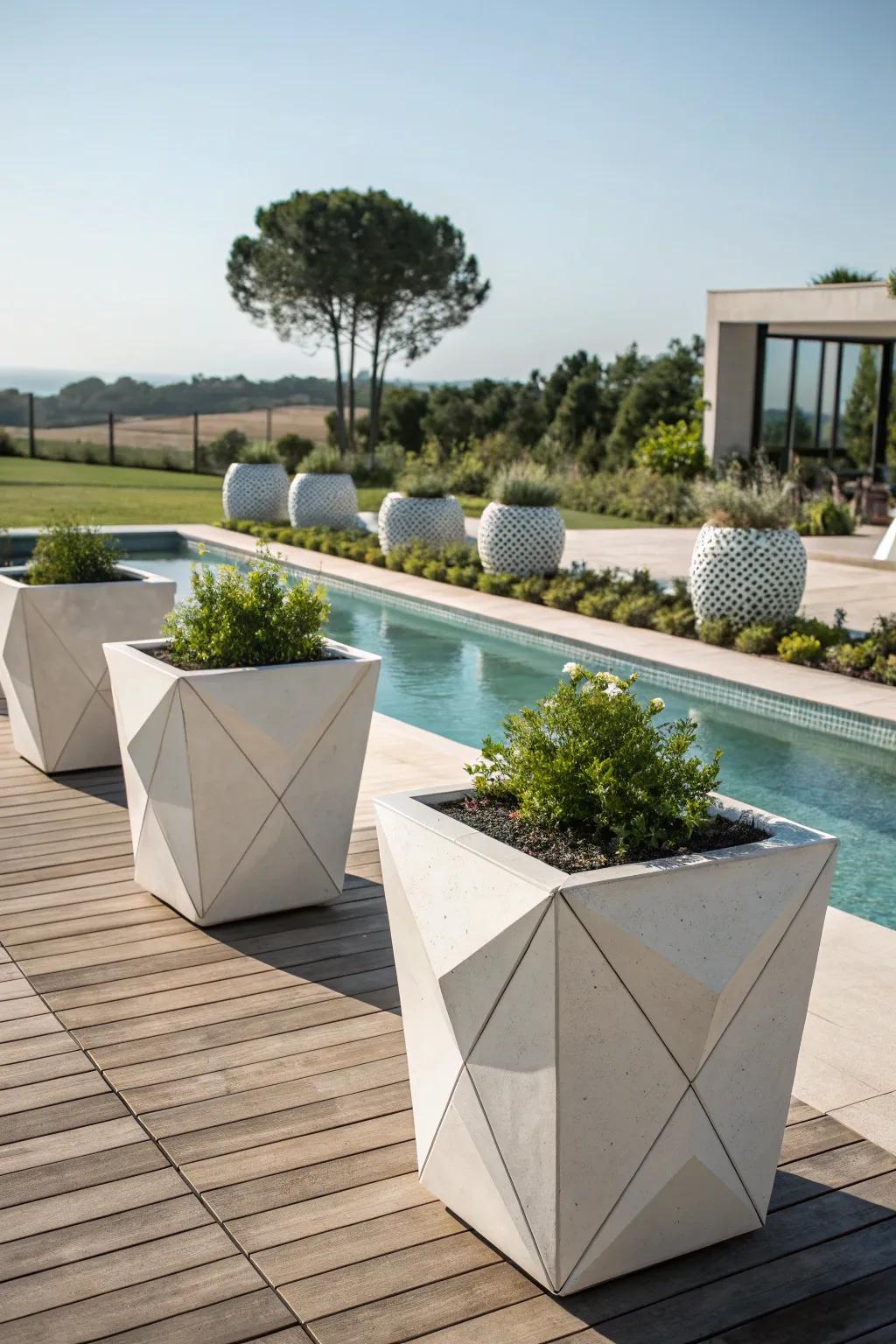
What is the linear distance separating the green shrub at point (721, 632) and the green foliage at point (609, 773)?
24.3ft

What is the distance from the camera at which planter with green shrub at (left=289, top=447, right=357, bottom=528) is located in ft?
54.5

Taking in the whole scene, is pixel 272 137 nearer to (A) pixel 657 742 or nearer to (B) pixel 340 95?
(B) pixel 340 95

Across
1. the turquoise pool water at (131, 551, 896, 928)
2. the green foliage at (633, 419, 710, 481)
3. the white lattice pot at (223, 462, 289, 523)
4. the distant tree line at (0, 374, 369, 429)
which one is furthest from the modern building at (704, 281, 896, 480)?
the distant tree line at (0, 374, 369, 429)

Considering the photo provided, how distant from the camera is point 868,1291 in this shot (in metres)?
2.26

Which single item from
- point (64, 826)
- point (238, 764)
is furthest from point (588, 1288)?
point (64, 826)

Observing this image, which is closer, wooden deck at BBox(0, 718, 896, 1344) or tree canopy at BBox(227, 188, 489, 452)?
wooden deck at BBox(0, 718, 896, 1344)

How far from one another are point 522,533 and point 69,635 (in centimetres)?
744

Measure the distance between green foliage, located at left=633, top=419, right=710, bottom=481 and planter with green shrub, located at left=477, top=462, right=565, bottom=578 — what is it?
926cm

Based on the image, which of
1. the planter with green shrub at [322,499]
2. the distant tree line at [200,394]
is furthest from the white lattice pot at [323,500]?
the distant tree line at [200,394]

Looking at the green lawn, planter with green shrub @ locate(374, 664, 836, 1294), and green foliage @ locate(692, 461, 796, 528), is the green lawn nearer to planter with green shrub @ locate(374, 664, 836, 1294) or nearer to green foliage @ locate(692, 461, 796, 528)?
green foliage @ locate(692, 461, 796, 528)

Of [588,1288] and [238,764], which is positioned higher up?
[238,764]

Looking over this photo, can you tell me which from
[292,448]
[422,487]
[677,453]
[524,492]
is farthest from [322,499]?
[292,448]

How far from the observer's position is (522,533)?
1221 centimetres

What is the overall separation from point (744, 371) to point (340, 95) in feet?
26.1
